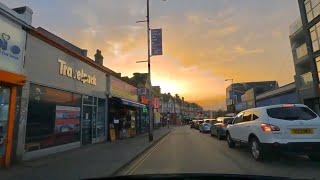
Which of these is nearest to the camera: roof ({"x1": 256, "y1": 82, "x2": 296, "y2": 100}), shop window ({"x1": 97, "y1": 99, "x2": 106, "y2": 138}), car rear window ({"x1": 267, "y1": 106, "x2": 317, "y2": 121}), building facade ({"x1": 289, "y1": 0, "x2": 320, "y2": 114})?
car rear window ({"x1": 267, "y1": 106, "x2": 317, "y2": 121})

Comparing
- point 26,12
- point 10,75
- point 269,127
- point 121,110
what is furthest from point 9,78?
point 121,110

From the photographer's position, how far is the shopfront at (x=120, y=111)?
931 inches

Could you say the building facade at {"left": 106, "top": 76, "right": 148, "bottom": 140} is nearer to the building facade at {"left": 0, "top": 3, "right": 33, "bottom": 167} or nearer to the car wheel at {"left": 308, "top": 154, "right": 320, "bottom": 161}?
the building facade at {"left": 0, "top": 3, "right": 33, "bottom": 167}

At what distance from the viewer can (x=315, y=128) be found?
10305mm

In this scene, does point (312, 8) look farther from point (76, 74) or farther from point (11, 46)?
point (11, 46)

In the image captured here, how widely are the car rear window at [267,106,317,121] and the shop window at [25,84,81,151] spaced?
29.3 ft

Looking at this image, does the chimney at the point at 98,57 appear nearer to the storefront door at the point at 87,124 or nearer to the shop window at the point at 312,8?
the storefront door at the point at 87,124

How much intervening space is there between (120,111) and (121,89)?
197 centimetres

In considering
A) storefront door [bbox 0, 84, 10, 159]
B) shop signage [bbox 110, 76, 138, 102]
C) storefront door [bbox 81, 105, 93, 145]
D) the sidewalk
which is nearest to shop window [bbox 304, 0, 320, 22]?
shop signage [bbox 110, 76, 138, 102]

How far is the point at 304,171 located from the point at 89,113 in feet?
43.4

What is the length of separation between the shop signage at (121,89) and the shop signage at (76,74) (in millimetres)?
4053

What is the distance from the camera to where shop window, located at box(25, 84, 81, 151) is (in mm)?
12898

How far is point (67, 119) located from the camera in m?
16.2

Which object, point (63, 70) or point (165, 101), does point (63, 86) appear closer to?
point (63, 70)
